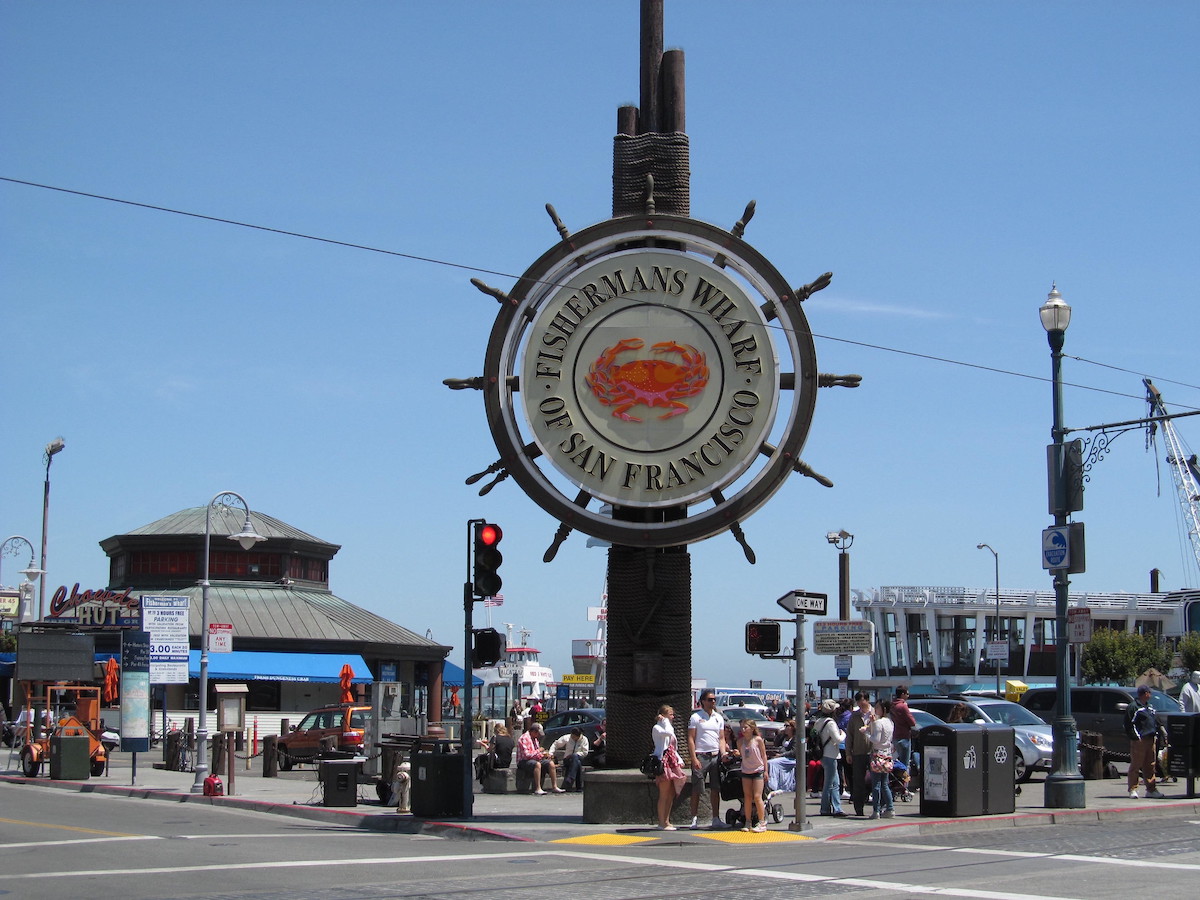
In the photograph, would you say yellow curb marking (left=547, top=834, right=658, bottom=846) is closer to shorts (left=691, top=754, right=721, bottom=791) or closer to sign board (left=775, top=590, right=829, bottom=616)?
shorts (left=691, top=754, right=721, bottom=791)

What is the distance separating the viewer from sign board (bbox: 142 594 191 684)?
2783 cm

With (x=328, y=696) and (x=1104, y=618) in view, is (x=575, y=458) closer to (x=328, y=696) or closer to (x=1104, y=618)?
(x=328, y=696)

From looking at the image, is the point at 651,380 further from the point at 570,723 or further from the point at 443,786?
the point at 570,723

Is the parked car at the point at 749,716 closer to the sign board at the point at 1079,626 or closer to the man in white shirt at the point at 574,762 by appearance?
Result: the man in white shirt at the point at 574,762

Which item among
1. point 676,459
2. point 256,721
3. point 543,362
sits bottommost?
point 256,721

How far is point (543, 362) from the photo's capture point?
62.1 ft

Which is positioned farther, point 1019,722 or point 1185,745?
point 1019,722

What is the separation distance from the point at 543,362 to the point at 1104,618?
3622 inches

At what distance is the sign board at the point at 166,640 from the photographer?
27828 millimetres

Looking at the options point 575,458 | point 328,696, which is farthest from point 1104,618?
point 575,458

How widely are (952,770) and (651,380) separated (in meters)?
6.62

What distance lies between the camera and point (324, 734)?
35.2m

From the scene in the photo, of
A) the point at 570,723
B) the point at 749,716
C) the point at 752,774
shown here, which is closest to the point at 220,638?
the point at 570,723

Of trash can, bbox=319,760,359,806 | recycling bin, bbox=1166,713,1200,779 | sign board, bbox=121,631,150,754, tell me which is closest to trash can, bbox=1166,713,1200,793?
recycling bin, bbox=1166,713,1200,779
